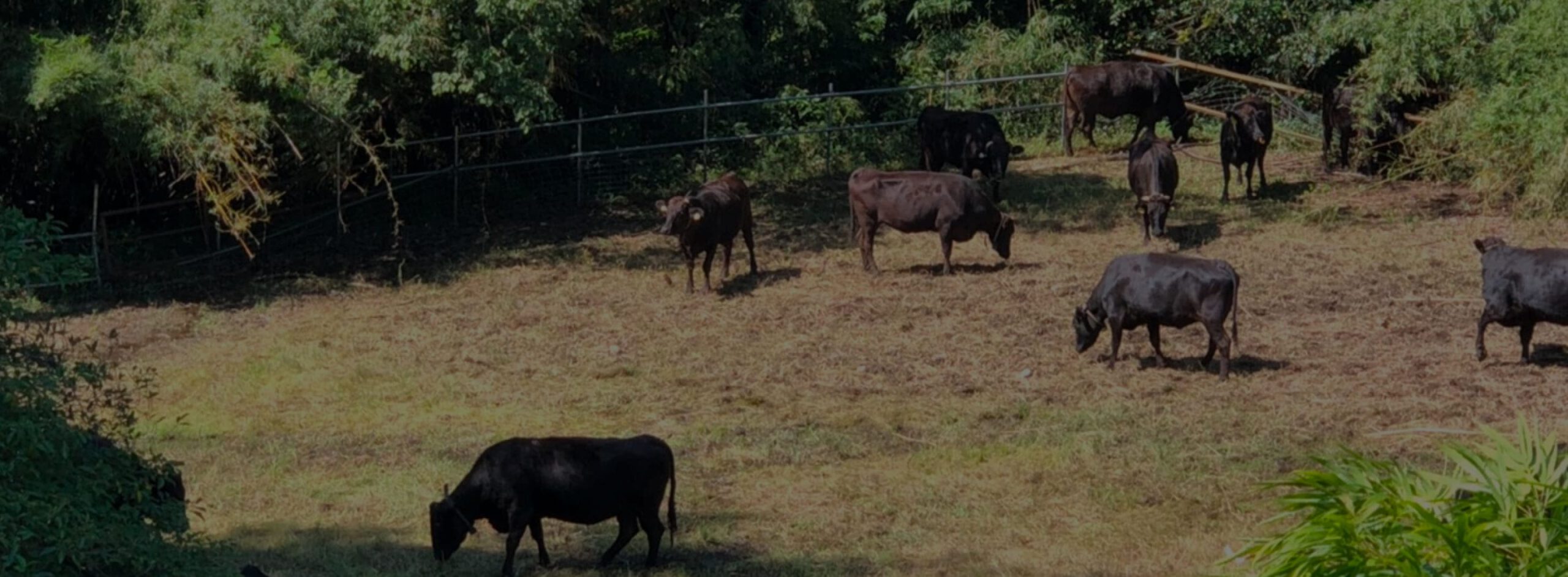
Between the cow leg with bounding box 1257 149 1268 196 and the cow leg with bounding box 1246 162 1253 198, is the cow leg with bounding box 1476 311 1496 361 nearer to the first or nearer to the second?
the cow leg with bounding box 1246 162 1253 198

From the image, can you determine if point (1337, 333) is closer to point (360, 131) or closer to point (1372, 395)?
point (1372, 395)

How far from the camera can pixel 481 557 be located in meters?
12.3

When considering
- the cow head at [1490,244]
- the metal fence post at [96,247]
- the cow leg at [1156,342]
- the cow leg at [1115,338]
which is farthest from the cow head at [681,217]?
the cow head at [1490,244]

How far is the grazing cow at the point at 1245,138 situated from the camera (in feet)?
76.3

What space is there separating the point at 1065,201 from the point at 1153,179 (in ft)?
7.16

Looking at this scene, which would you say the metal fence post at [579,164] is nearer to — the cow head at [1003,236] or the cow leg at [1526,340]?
the cow head at [1003,236]

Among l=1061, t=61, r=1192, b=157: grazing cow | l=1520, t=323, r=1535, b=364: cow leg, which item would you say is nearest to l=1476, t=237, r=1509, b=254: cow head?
l=1520, t=323, r=1535, b=364: cow leg

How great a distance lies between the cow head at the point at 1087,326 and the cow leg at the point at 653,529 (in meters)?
6.20

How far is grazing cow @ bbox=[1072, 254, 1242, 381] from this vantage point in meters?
15.9

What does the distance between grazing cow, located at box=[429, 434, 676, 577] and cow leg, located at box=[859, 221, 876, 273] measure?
29.4 feet

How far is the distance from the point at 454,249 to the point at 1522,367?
39.3ft

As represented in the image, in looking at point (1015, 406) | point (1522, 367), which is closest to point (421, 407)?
point (1015, 406)

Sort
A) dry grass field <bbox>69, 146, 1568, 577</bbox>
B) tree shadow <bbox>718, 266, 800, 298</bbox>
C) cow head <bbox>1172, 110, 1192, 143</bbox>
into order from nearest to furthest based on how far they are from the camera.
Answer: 1. dry grass field <bbox>69, 146, 1568, 577</bbox>
2. tree shadow <bbox>718, 266, 800, 298</bbox>
3. cow head <bbox>1172, 110, 1192, 143</bbox>

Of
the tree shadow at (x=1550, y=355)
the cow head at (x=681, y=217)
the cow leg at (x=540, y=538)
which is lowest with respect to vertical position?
the cow leg at (x=540, y=538)
